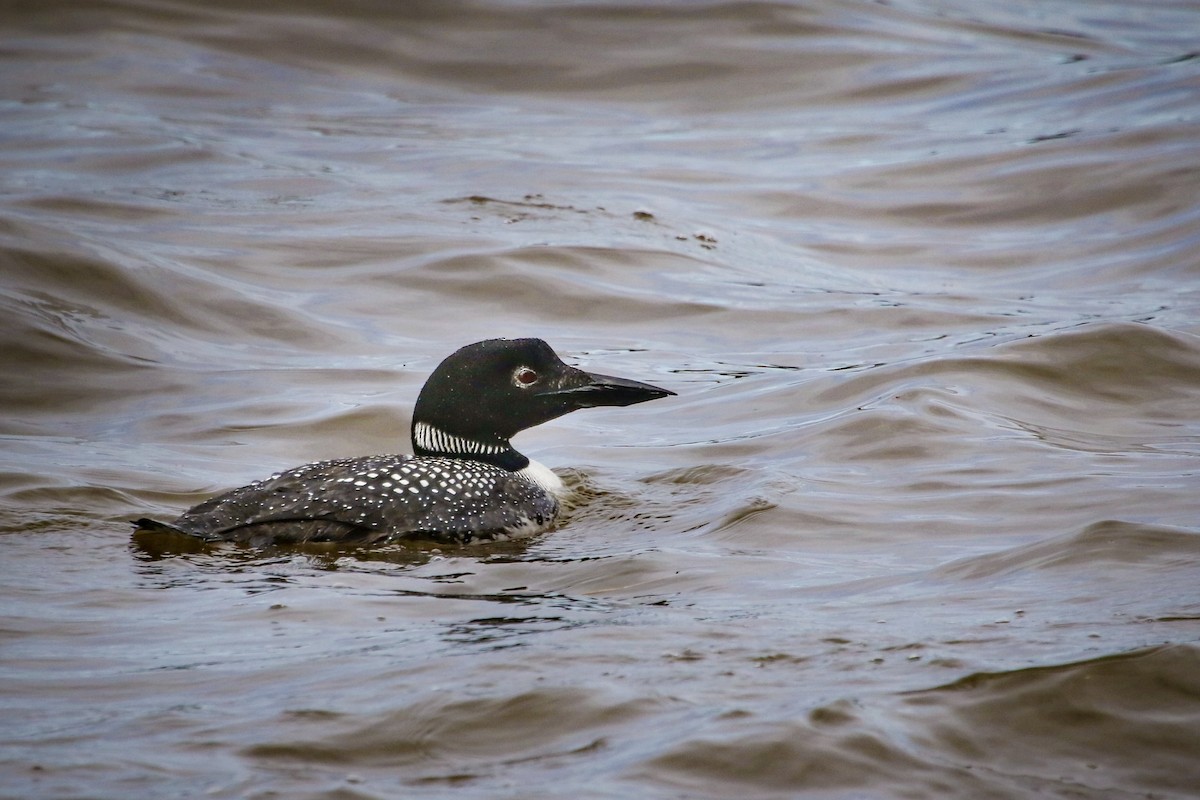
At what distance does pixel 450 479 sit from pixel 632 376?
2552 millimetres

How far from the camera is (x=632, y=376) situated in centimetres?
764

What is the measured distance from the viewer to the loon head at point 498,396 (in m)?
5.63

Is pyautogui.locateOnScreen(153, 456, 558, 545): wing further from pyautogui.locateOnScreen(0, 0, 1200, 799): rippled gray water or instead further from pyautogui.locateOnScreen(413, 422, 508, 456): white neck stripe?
pyautogui.locateOnScreen(413, 422, 508, 456): white neck stripe

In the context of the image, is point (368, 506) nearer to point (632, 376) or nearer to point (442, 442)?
point (442, 442)

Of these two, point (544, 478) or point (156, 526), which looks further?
point (544, 478)

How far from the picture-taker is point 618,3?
14.5 meters

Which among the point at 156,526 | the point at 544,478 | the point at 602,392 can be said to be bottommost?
the point at 544,478

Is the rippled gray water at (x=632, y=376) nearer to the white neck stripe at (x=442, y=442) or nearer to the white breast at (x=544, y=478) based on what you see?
the white breast at (x=544, y=478)

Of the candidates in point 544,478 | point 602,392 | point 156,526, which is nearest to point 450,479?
point 544,478

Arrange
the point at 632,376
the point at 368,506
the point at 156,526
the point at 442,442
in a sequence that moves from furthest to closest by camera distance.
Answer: the point at 632,376
the point at 442,442
the point at 368,506
the point at 156,526

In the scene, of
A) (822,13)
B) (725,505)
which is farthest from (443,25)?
(725,505)

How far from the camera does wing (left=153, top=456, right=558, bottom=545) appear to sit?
4.89m

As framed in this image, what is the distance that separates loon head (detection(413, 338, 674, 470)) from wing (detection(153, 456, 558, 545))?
0.31 metres

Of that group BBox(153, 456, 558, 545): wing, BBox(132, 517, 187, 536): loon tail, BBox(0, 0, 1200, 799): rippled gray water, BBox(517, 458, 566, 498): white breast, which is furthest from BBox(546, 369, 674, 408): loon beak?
BBox(132, 517, 187, 536): loon tail
